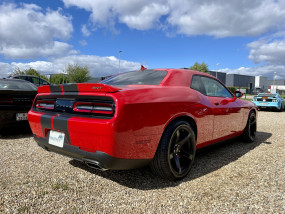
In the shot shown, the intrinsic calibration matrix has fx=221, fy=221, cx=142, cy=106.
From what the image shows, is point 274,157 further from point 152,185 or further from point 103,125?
→ point 103,125

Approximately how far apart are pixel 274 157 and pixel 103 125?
2944 mm

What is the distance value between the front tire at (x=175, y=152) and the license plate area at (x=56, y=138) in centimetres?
97

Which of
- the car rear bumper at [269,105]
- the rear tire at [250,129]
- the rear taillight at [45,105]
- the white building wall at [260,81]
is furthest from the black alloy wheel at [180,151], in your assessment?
the white building wall at [260,81]

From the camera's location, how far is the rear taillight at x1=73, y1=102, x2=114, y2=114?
1982mm

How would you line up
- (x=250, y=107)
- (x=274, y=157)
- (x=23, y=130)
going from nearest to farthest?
(x=274, y=157), (x=250, y=107), (x=23, y=130)

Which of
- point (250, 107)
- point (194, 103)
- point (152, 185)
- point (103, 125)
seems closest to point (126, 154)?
point (103, 125)

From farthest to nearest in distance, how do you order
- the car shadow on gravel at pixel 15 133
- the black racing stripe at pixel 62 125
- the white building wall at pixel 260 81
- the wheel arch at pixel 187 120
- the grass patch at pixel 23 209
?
the white building wall at pixel 260 81
the car shadow on gravel at pixel 15 133
the wheel arch at pixel 187 120
the black racing stripe at pixel 62 125
the grass patch at pixel 23 209

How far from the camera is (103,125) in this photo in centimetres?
191

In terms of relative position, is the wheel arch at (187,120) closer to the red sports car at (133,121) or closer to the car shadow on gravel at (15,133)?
the red sports car at (133,121)

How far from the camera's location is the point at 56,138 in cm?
233

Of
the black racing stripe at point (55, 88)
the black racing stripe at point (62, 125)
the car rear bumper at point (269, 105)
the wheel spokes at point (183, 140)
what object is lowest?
the car rear bumper at point (269, 105)

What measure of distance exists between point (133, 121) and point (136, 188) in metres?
0.81

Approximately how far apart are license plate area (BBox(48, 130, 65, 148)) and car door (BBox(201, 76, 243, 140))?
196cm

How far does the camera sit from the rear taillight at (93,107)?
6.50 feet
